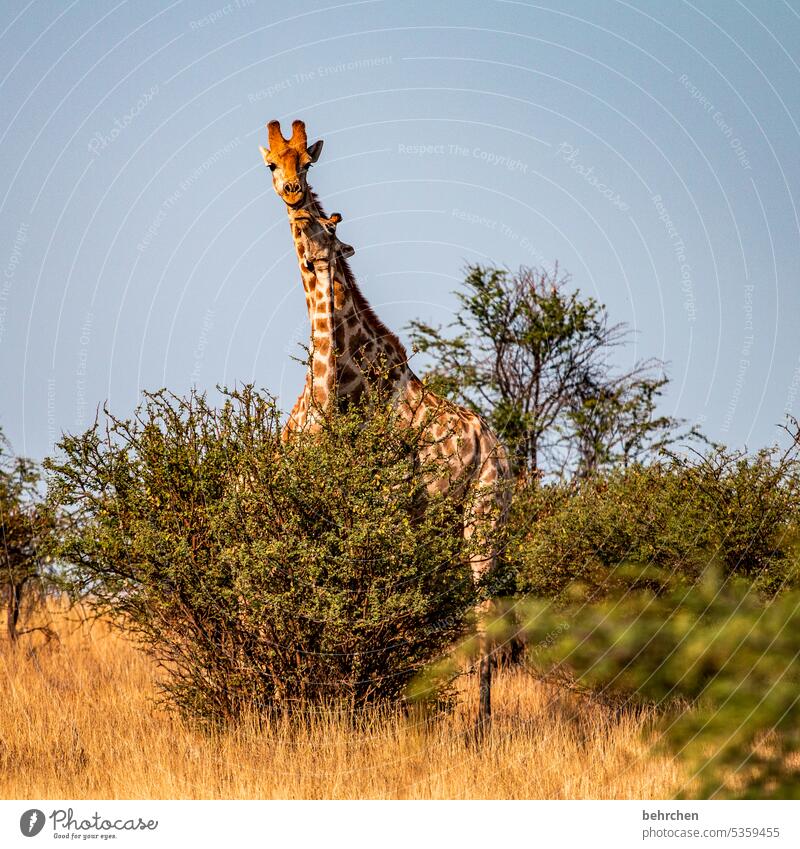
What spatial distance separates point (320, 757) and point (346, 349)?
4.38 metres

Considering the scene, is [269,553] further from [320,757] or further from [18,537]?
[18,537]

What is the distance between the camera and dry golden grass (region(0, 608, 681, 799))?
7.23 metres

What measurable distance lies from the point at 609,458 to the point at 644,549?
8.60m

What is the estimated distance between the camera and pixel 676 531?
1105 centimetres

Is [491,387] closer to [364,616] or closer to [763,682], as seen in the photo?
[364,616]

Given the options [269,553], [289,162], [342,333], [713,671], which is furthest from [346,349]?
[713,671]

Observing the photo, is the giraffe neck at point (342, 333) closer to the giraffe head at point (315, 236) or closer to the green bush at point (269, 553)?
the giraffe head at point (315, 236)

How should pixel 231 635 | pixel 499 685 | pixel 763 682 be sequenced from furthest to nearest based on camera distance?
pixel 499 685 → pixel 231 635 → pixel 763 682

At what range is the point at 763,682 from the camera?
17.9 feet

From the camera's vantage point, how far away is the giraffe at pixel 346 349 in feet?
32.1

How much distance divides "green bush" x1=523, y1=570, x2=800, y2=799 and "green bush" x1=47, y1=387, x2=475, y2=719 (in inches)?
48.9

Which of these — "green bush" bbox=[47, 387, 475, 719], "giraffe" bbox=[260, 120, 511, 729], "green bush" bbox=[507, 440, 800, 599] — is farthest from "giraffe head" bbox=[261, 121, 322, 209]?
"green bush" bbox=[507, 440, 800, 599]

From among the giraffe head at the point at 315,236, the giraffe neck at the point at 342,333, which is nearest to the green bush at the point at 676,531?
the giraffe neck at the point at 342,333
